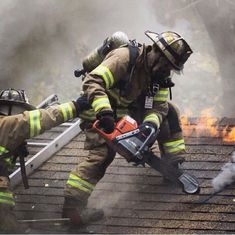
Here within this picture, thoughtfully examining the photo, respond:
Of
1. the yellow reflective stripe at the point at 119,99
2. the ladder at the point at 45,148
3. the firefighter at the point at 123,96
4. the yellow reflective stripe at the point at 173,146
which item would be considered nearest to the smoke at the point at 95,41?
the ladder at the point at 45,148

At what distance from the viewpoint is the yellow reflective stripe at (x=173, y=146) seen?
18.9 ft

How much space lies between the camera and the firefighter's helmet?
16.7ft

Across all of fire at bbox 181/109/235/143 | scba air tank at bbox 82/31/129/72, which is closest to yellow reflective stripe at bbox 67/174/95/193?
scba air tank at bbox 82/31/129/72

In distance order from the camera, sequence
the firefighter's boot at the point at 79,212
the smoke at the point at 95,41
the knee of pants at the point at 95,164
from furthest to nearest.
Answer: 1. the smoke at the point at 95,41
2. the knee of pants at the point at 95,164
3. the firefighter's boot at the point at 79,212

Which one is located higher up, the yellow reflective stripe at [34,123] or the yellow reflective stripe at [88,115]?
the yellow reflective stripe at [34,123]

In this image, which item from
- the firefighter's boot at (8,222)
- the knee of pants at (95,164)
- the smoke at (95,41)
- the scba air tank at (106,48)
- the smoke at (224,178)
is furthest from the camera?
the smoke at (95,41)

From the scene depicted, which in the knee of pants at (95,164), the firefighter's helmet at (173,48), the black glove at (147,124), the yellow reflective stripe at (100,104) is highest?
the firefighter's helmet at (173,48)

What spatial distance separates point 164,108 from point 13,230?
6.78 ft

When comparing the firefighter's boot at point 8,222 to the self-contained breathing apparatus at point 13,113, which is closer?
the firefighter's boot at point 8,222

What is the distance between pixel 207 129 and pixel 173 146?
119 centimetres

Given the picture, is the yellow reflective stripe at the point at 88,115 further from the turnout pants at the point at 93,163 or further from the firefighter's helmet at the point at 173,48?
the firefighter's helmet at the point at 173,48

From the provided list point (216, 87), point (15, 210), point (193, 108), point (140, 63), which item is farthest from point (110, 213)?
point (216, 87)

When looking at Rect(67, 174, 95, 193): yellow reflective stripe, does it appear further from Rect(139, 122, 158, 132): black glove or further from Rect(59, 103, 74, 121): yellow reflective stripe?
Rect(139, 122, 158, 132): black glove

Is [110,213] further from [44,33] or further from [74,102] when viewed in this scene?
[44,33]
